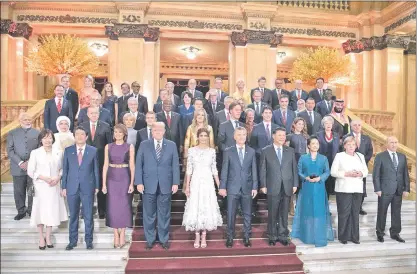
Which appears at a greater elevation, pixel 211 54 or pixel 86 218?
pixel 211 54

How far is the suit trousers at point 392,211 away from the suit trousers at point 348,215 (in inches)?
14.8

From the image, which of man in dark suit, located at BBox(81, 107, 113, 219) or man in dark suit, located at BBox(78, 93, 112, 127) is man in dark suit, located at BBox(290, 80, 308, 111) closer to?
man in dark suit, located at BBox(78, 93, 112, 127)

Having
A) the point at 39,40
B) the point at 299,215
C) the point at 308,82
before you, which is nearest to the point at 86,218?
the point at 299,215

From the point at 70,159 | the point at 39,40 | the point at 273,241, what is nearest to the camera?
the point at 70,159

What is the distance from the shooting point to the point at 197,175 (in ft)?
A: 16.1

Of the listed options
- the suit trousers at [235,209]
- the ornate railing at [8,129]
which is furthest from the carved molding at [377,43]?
the suit trousers at [235,209]

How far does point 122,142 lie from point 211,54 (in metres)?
13.5

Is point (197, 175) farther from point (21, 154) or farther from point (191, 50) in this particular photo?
point (191, 50)

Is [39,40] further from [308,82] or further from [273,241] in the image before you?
[273,241]

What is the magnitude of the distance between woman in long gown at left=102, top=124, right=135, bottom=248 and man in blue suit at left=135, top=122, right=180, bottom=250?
15cm

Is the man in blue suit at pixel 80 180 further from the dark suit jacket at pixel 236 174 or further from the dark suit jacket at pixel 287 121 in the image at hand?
the dark suit jacket at pixel 287 121

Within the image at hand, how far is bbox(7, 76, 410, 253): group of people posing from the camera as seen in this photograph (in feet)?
16.0

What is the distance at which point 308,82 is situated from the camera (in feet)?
42.7

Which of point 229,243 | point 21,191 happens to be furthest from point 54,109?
point 229,243
